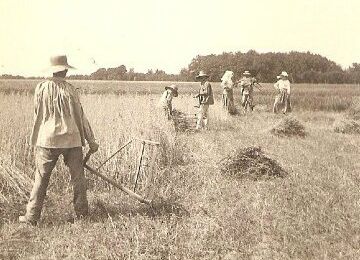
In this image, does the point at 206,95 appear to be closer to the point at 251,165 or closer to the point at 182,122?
the point at 182,122

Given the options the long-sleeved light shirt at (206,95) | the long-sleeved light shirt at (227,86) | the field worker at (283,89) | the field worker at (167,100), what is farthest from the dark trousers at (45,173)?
the field worker at (283,89)

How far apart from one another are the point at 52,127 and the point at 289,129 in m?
8.41

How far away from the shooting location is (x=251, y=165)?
719 centimetres

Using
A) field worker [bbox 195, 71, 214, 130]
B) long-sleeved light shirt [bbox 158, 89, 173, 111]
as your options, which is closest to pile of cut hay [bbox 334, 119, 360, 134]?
field worker [bbox 195, 71, 214, 130]

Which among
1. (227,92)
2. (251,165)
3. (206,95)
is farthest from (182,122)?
(251,165)

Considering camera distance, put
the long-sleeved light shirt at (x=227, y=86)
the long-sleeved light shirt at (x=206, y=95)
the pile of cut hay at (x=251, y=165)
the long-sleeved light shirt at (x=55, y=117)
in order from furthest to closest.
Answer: the long-sleeved light shirt at (x=227, y=86), the long-sleeved light shirt at (x=206, y=95), the pile of cut hay at (x=251, y=165), the long-sleeved light shirt at (x=55, y=117)

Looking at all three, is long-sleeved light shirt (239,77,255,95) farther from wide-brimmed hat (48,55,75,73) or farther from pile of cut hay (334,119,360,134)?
wide-brimmed hat (48,55,75,73)

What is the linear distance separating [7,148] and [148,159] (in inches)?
76.9

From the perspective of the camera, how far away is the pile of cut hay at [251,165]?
705 centimetres

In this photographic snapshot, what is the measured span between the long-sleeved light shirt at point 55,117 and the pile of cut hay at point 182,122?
723cm

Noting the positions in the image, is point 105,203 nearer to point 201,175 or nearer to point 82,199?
point 82,199

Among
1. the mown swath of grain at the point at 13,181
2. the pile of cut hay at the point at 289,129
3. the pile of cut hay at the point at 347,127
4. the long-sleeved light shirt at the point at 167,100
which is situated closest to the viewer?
the mown swath of grain at the point at 13,181

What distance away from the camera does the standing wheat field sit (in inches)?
167

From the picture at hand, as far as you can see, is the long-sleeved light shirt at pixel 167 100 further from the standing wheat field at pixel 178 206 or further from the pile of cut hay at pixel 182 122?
the standing wheat field at pixel 178 206
